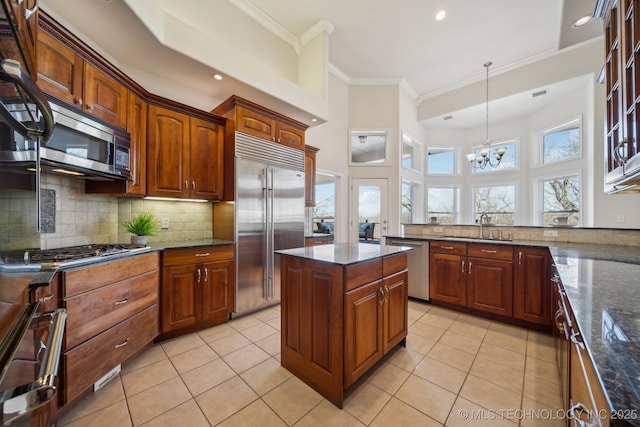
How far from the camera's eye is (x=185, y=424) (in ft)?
4.64

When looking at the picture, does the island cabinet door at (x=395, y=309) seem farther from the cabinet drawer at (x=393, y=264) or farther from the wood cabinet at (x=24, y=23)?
the wood cabinet at (x=24, y=23)

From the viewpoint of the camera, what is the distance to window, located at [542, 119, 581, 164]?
14.5ft

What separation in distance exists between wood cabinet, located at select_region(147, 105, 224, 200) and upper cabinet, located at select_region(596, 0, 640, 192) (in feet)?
10.5

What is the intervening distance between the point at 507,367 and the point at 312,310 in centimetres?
168

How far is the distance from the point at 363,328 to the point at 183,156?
2484 mm

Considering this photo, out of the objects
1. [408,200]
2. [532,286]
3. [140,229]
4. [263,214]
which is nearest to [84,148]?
[140,229]

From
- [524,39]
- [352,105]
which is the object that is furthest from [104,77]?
[524,39]

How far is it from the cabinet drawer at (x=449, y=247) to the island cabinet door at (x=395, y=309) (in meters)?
1.28

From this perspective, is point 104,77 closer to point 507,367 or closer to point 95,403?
point 95,403

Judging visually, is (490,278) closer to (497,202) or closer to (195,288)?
(195,288)

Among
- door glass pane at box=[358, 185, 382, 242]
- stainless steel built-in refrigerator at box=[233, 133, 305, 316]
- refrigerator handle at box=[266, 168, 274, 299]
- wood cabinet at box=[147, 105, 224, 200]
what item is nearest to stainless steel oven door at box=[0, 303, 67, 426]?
wood cabinet at box=[147, 105, 224, 200]

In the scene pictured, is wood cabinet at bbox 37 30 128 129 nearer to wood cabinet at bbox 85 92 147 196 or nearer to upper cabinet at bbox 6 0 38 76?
wood cabinet at bbox 85 92 147 196

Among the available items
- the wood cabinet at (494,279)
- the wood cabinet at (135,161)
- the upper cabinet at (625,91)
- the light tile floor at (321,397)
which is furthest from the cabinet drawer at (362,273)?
the wood cabinet at (135,161)

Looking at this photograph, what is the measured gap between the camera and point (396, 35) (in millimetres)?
3676
